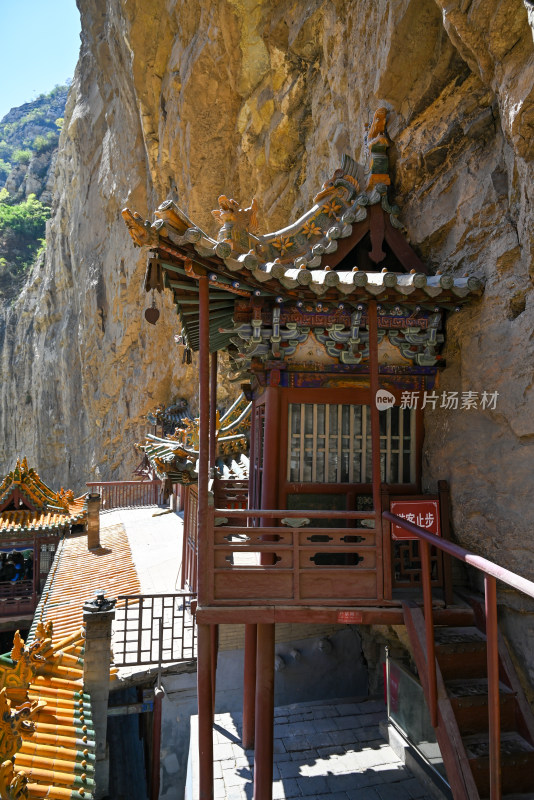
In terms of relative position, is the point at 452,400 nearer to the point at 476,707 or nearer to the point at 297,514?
the point at 297,514

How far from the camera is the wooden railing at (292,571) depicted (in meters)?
4.28

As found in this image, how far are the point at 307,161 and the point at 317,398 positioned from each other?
7.51 metres

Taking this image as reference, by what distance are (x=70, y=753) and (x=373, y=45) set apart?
29.0ft

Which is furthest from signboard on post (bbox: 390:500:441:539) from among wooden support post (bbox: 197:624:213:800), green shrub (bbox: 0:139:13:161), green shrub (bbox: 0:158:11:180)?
green shrub (bbox: 0:139:13:161)

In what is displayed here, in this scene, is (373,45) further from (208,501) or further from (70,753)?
(70,753)

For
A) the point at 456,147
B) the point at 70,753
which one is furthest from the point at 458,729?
the point at 456,147

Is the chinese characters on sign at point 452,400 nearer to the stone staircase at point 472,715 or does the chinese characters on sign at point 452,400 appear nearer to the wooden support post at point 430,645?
the wooden support post at point 430,645

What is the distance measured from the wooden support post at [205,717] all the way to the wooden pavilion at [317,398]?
1 centimetres

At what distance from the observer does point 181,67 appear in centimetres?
1673

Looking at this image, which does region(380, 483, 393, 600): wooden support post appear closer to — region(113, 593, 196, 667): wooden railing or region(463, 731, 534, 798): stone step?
A: region(463, 731, 534, 798): stone step

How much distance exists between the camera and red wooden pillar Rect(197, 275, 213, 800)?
14.0ft

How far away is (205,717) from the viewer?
4352 mm

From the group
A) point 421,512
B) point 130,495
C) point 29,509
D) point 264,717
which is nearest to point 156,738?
point 264,717

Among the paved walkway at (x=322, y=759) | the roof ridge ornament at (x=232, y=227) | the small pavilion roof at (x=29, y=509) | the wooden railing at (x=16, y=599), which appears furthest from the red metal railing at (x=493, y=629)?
the wooden railing at (x=16, y=599)
